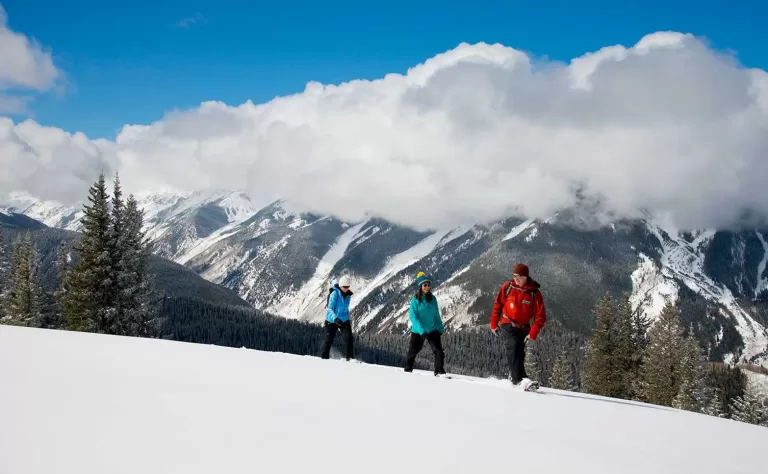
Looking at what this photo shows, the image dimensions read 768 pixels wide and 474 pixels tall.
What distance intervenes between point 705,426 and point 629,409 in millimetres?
1206

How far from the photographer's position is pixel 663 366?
3428 centimetres

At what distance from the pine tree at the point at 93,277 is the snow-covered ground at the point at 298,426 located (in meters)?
20.0

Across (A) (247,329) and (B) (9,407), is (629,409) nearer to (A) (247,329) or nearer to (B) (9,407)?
(B) (9,407)

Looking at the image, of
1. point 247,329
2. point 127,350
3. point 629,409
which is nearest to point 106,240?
point 127,350

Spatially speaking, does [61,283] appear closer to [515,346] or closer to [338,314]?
[338,314]

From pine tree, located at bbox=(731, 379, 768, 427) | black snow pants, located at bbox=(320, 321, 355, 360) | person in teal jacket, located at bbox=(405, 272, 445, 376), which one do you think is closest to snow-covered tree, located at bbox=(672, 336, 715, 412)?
pine tree, located at bbox=(731, 379, 768, 427)

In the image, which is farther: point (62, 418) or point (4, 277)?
point (4, 277)

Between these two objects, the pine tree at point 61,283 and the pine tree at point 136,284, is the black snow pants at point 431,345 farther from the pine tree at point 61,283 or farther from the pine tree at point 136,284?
the pine tree at point 61,283

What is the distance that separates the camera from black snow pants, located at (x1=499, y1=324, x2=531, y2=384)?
10.3m

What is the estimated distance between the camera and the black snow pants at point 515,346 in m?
10.3

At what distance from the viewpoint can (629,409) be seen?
30.3ft

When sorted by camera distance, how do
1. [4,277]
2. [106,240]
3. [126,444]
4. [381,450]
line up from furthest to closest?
[4,277] → [106,240] → [381,450] → [126,444]

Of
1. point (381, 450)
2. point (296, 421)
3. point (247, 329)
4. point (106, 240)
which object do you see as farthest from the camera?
point (247, 329)

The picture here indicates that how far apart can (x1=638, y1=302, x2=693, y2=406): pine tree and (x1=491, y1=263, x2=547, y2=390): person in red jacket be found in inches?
1124
